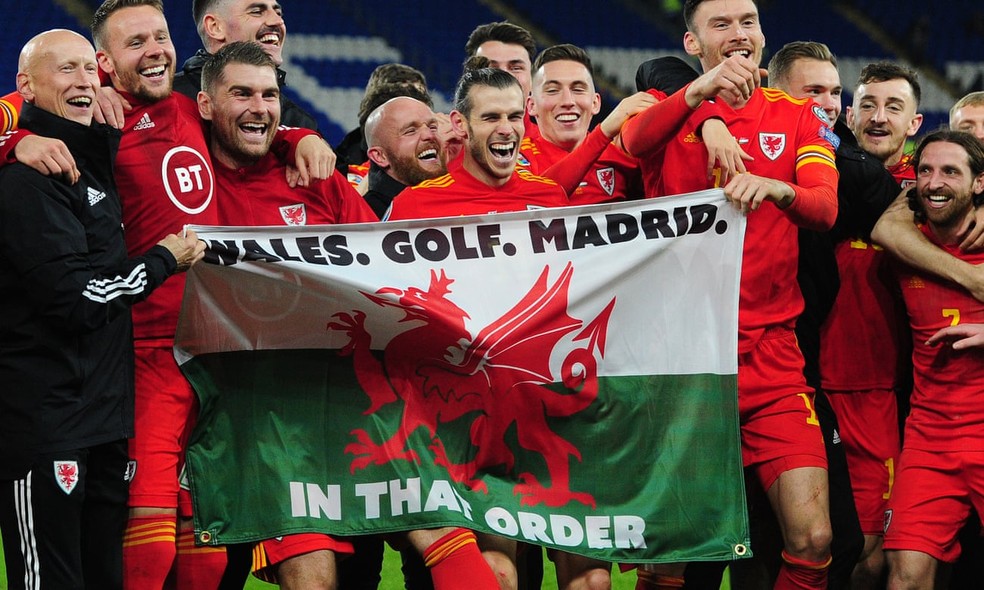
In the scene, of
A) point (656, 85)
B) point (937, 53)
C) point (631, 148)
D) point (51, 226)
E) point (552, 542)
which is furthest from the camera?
point (937, 53)

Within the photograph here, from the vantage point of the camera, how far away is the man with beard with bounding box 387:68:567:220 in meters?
4.16

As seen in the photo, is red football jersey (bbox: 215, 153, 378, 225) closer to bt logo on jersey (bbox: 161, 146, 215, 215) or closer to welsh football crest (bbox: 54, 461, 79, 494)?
bt logo on jersey (bbox: 161, 146, 215, 215)

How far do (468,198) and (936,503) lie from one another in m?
1.91

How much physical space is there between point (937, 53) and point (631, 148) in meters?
13.3

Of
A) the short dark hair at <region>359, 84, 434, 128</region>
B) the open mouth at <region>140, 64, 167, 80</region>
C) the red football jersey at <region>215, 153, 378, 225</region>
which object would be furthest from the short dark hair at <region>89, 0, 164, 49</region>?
the short dark hair at <region>359, 84, 434, 128</region>

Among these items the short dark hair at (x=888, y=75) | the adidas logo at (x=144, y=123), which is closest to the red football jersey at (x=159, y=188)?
the adidas logo at (x=144, y=123)

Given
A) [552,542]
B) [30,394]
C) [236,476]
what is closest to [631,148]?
[552,542]

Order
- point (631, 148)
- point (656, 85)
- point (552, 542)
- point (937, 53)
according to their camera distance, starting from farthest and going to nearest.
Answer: point (937, 53)
point (656, 85)
point (631, 148)
point (552, 542)

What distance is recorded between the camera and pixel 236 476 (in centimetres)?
387

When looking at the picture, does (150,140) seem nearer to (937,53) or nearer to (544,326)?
(544,326)

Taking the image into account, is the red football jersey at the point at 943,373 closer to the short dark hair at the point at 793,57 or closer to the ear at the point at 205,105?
the short dark hair at the point at 793,57

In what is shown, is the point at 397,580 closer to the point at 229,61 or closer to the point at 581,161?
the point at 581,161

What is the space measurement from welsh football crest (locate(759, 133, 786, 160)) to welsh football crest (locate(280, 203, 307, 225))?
5.25ft

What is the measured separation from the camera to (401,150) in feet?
16.1
